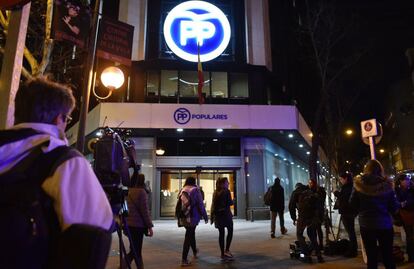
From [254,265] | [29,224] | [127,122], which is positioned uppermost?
[127,122]

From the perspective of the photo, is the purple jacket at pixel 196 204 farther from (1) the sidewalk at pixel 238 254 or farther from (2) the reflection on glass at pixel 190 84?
(2) the reflection on glass at pixel 190 84

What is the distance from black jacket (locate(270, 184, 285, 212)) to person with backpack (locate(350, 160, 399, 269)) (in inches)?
299

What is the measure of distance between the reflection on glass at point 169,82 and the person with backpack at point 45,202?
1912 cm

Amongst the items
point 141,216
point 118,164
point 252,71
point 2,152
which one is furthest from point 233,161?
point 2,152

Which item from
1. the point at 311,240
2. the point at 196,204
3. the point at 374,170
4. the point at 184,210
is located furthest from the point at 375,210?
the point at 184,210

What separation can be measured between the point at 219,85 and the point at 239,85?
117 centimetres

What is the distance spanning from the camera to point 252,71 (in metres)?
21.2

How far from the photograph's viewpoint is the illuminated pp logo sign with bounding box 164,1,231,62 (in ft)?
66.1

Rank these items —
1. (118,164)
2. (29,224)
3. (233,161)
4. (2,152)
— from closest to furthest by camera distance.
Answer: (29,224) → (2,152) → (118,164) → (233,161)

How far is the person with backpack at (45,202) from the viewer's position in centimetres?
132

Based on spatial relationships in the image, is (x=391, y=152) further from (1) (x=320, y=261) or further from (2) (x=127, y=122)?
(1) (x=320, y=261)

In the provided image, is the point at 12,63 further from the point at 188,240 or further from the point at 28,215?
the point at 188,240

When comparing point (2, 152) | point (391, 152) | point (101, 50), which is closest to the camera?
point (2, 152)

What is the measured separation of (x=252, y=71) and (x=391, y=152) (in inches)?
2283
